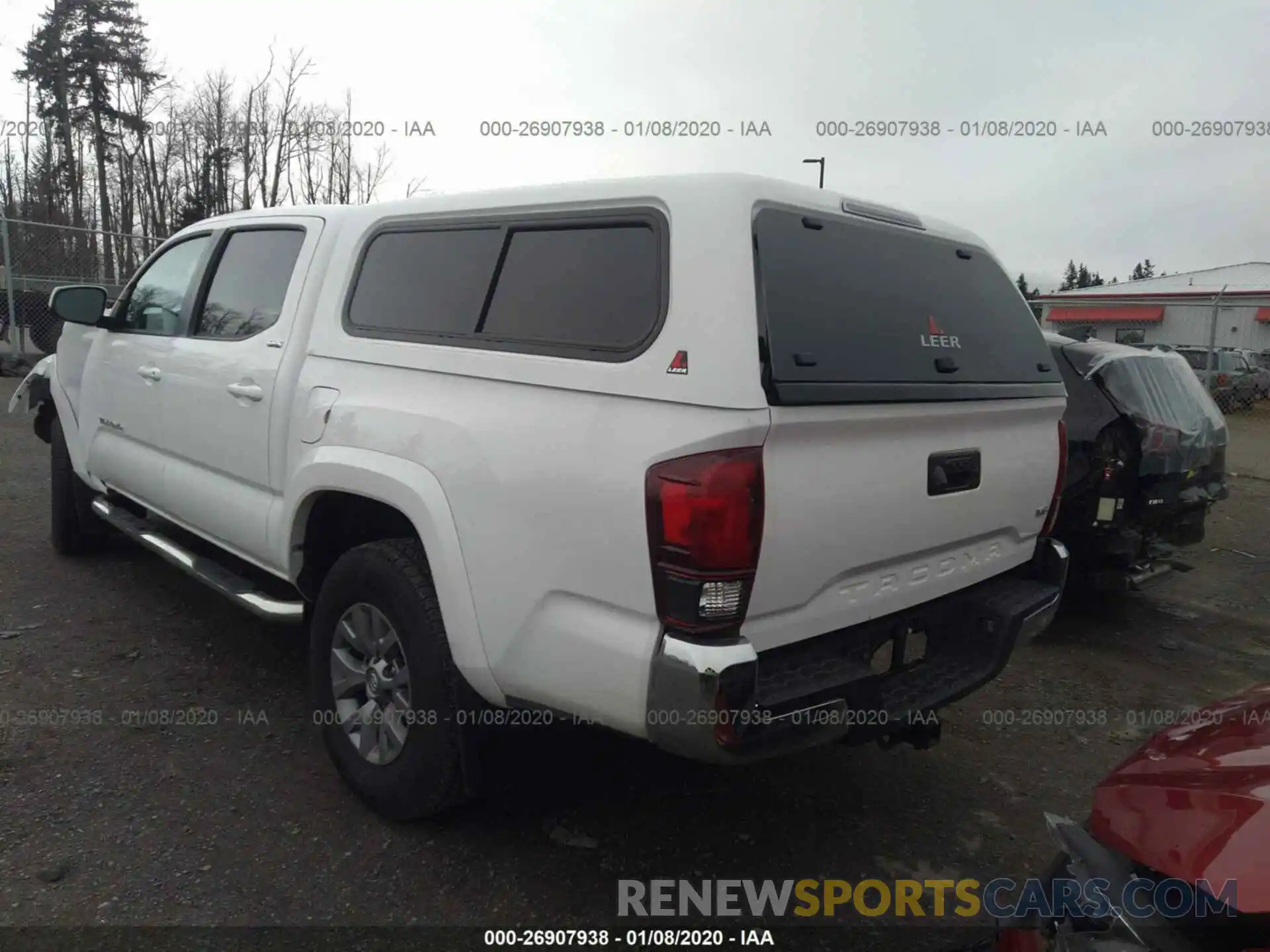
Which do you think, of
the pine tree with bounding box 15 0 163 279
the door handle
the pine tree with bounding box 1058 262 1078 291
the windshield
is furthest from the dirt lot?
the pine tree with bounding box 1058 262 1078 291

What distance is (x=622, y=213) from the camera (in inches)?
97.4

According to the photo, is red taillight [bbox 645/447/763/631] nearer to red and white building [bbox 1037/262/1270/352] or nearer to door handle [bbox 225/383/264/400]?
door handle [bbox 225/383/264/400]

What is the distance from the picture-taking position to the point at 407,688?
284 cm

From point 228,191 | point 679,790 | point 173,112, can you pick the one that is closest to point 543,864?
point 679,790

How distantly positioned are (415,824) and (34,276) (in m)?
15.6

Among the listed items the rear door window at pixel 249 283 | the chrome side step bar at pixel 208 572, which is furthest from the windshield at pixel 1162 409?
the chrome side step bar at pixel 208 572

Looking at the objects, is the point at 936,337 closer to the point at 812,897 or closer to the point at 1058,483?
the point at 1058,483

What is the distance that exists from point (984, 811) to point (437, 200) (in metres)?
2.99

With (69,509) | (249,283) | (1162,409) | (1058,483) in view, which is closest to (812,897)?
(1058,483)

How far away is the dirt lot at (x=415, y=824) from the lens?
2660 mm

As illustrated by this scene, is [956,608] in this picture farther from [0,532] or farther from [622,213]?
[0,532]

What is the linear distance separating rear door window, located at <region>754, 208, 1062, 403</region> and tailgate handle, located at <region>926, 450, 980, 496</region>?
18 centimetres

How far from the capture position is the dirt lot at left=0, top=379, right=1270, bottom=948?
266cm

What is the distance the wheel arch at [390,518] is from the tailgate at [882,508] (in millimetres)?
811
